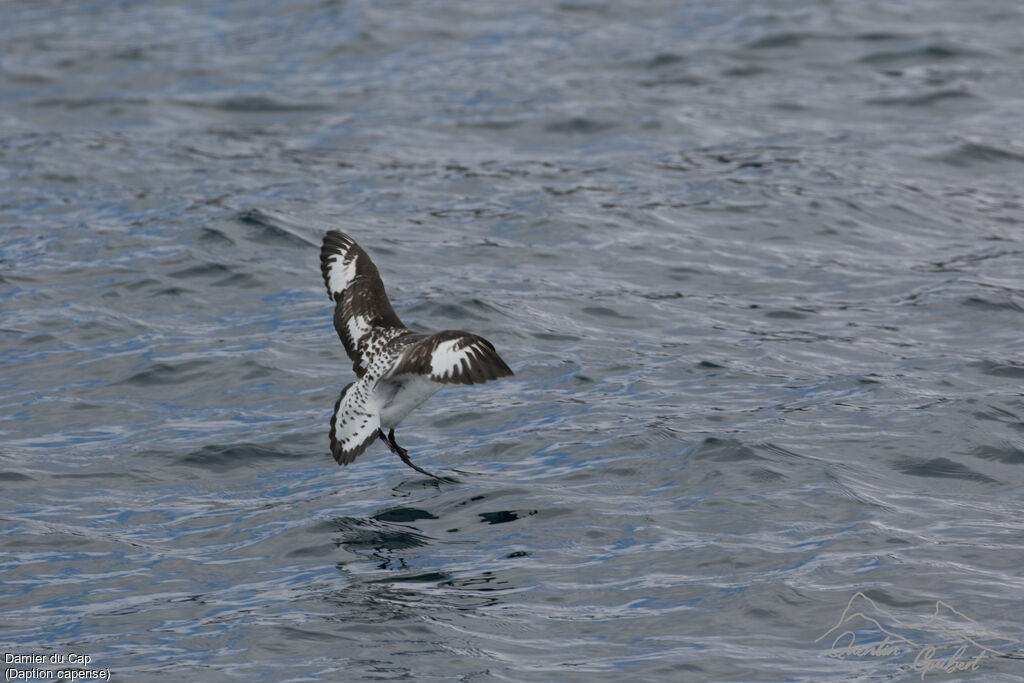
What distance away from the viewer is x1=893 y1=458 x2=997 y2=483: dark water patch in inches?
374

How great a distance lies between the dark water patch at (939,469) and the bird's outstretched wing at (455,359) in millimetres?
3328

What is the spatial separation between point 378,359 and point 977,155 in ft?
33.9

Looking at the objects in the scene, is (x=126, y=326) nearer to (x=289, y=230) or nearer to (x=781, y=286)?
(x=289, y=230)

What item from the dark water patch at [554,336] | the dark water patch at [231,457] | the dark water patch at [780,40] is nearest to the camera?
the dark water patch at [231,457]

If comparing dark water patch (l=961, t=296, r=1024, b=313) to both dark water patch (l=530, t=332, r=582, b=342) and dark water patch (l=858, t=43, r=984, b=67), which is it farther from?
dark water patch (l=858, t=43, r=984, b=67)

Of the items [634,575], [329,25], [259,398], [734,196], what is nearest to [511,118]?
[734,196]

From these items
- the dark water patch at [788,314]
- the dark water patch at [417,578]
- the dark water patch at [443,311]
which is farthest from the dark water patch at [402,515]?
the dark water patch at [788,314]

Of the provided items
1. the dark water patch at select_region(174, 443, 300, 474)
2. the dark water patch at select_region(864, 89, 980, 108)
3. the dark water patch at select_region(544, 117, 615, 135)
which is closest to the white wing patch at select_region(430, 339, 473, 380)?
the dark water patch at select_region(174, 443, 300, 474)

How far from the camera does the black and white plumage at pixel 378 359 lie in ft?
27.3

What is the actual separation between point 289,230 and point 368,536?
6705 millimetres

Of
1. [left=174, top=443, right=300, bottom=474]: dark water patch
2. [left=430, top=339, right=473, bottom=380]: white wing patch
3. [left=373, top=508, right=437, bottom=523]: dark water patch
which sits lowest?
[left=373, top=508, right=437, bottom=523]: dark water patch

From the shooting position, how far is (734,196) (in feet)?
51.9

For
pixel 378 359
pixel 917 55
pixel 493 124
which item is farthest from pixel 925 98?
pixel 378 359

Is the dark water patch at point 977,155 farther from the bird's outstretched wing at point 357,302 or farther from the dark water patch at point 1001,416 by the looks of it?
the bird's outstretched wing at point 357,302
